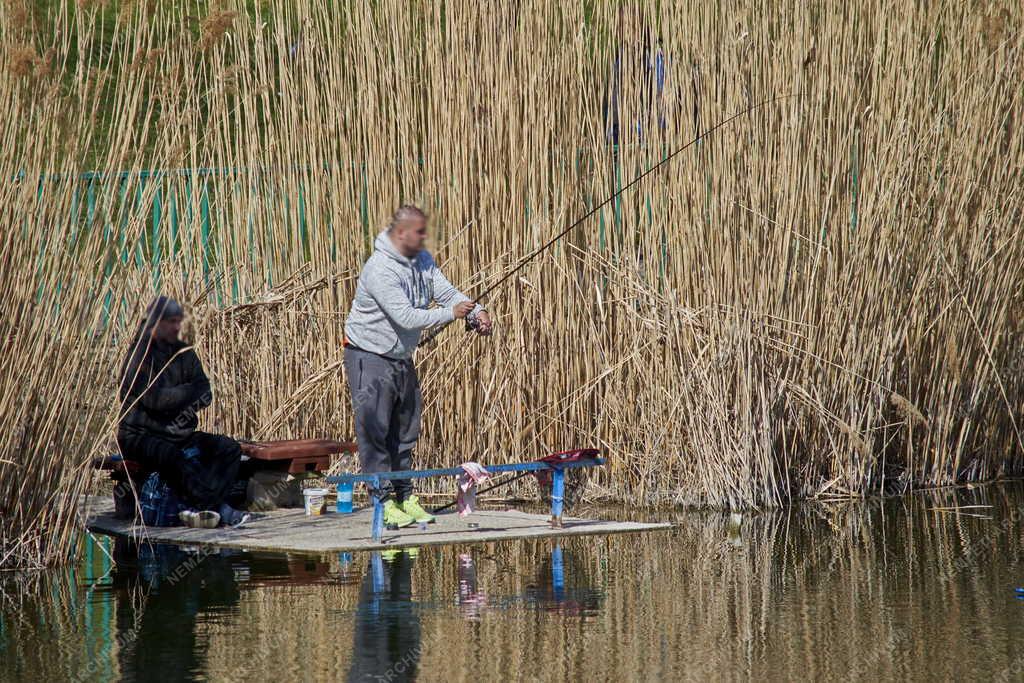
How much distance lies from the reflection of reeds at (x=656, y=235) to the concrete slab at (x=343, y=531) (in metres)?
0.84

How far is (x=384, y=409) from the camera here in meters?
7.22

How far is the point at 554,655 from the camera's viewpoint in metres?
4.66

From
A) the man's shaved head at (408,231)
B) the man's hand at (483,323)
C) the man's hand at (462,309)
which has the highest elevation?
the man's shaved head at (408,231)

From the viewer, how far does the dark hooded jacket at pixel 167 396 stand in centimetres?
723

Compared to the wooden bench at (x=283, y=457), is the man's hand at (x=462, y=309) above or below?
above

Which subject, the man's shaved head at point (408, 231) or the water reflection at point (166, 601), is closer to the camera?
the water reflection at point (166, 601)

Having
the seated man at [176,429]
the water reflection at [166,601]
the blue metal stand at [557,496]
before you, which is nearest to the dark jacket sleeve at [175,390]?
the seated man at [176,429]

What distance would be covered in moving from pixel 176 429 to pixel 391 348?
1165 mm

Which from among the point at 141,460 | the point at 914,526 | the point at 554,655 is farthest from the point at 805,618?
the point at 141,460

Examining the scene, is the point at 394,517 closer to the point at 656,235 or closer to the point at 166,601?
the point at 166,601

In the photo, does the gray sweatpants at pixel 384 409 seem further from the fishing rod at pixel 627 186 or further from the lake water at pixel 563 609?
the lake water at pixel 563 609

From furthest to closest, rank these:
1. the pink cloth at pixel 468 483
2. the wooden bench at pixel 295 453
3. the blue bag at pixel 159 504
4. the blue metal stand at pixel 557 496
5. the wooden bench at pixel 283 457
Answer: the wooden bench at pixel 295 453, the wooden bench at pixel 283 457, the blue bag at pixel 159 504, the blue metal stand at pixel 557 496, the pink cloth at pixel 468 483

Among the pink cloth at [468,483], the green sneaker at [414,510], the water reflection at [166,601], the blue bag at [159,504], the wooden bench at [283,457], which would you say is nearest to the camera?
the water reflection at [166,601]

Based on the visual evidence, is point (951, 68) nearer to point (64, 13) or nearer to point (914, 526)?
point (914, 526)
